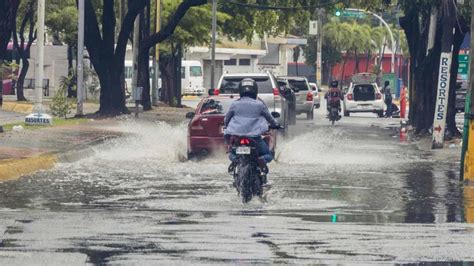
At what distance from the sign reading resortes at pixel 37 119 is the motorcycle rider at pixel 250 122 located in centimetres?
1737

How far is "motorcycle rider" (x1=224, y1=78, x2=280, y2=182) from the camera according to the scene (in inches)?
715

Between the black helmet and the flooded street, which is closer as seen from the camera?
the flooded street

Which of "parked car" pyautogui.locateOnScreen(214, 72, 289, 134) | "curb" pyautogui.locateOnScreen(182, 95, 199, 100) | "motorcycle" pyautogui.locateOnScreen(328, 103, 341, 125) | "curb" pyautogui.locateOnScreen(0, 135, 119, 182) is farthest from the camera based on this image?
"curb" pyautogui.locateOnScreen(182, 95, 199, 100)

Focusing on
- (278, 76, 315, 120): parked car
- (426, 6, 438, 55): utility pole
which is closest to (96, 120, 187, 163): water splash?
(426, 6, 438, 55): utility pole

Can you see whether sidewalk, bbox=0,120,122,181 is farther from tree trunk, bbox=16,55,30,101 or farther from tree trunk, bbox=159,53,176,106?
tree trunk, bbox=159,53,176,106

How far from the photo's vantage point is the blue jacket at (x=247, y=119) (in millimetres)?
18297

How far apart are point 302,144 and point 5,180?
12.9 m

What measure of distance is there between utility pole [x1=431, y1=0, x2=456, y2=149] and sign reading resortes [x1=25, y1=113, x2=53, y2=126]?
10.8 metres

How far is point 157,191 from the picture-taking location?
63.8 feet

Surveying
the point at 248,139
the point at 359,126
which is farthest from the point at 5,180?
the point at 359,126

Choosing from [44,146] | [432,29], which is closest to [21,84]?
[432,29]

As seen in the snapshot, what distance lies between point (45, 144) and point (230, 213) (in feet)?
41.1

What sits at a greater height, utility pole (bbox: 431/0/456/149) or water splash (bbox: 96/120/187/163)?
utility pole (bbox: 431/0/456/149)

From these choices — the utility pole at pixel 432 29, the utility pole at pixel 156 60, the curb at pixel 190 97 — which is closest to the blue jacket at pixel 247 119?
the utility pole at pixel 432 29
